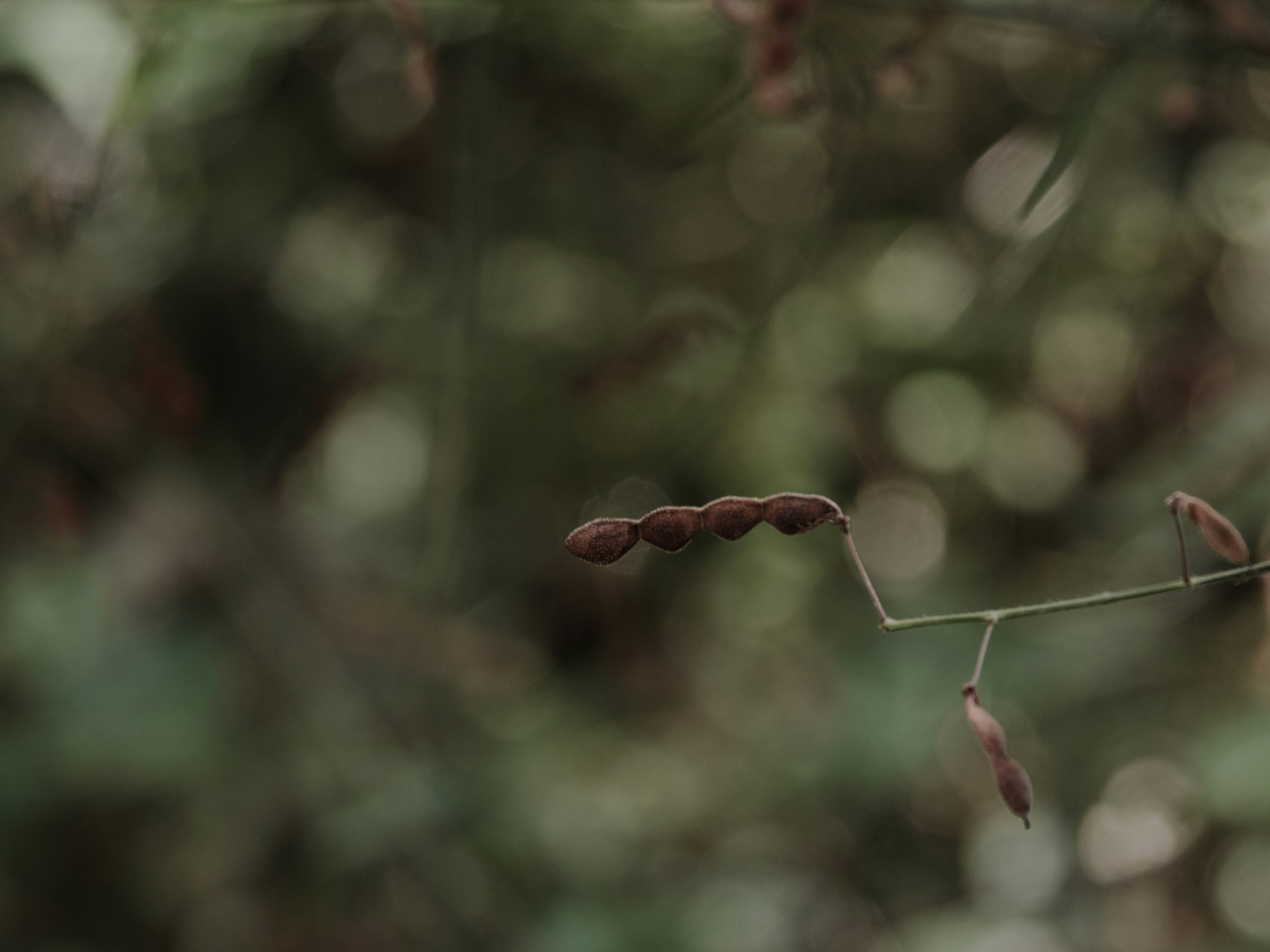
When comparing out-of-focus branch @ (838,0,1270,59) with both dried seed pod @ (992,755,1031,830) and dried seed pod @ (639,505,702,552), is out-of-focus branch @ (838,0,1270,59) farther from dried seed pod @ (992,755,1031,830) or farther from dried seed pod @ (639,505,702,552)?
dried seed pod @ (992,755,1031,830)

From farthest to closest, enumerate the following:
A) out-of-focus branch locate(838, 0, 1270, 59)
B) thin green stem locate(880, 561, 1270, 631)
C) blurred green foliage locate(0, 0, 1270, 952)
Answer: blurred green foliage locate(0, 0, 1270, 952) < out-of-focus branch locate(838, 0, 1270, 59) < thin green stem locate(880, 561, 1270, 631)

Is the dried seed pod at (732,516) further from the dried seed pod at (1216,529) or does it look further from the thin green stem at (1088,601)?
the dried seed pod at (1216,529)

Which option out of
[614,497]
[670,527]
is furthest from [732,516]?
[614,497]

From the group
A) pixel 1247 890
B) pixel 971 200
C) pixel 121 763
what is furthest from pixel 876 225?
pixel 121 763

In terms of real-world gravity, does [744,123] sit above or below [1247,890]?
above

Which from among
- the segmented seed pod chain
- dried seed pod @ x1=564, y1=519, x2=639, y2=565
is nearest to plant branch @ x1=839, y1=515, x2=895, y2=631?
the segmented seed pod chain

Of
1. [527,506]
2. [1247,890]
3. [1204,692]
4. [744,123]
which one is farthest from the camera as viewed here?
[527,506]

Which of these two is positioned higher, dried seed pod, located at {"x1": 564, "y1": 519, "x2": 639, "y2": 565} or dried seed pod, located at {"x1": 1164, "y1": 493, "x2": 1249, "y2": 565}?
dried seed pod, located at {"x1": 564, "y1": 519, "x2": 639, "y2": 565}

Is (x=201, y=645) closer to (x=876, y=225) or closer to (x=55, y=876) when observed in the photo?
(x=55, y=876)
